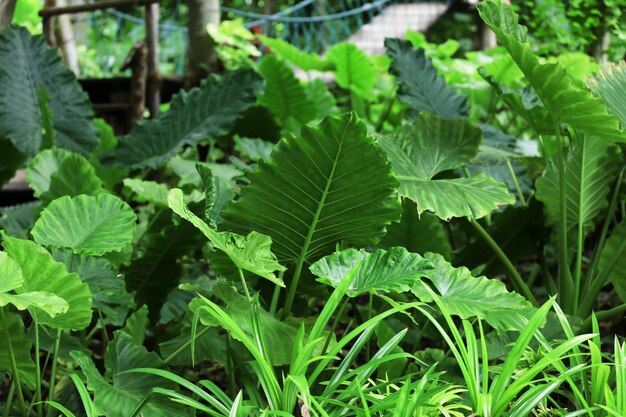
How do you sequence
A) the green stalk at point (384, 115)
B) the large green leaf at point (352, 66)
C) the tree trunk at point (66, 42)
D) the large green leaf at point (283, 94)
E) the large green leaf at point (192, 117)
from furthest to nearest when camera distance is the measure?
1. the tree trunk at point (66, 42)
2. the green stalk at point (384, 115)
3. the large green leaf at point (352, 66)
4. the large green leaf at point (283, 94)
5. the large green leaf at point (192, 117)

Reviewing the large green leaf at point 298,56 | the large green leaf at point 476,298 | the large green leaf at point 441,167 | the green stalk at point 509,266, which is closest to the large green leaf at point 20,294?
the large green leaf at point 476,298

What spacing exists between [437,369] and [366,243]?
0.35 metres

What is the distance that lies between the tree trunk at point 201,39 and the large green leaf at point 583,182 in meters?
2.29

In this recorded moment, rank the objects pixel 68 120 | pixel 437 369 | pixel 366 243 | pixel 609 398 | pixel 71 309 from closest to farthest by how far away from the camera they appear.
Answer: pixel 609 398, pixel 71 309, pixel 366 243, pixel 437 369, pixel 68 120

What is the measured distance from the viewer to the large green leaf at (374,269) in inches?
52.9

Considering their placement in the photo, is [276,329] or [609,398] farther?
[276,329]

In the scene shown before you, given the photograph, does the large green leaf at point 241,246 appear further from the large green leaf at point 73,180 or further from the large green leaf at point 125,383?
the large green leaf at point 73,180

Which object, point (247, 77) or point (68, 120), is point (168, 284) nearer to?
point (247, 77)

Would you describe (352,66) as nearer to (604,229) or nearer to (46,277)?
(604,229)

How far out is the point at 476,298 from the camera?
4.82 ft

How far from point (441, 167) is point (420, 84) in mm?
751

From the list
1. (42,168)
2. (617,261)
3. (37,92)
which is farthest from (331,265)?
(37,92)

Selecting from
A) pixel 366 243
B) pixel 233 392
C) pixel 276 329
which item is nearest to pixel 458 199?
pixel 366 243

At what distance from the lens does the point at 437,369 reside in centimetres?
174
